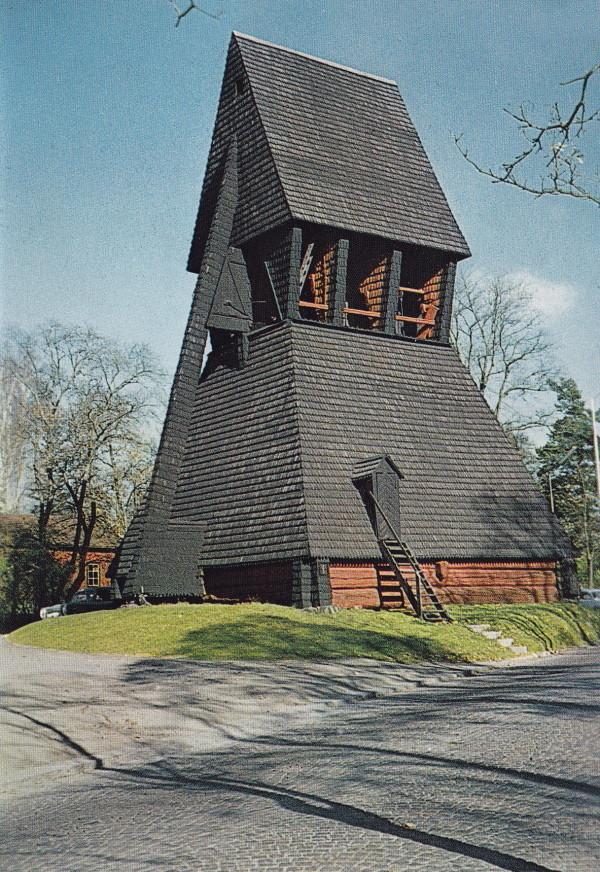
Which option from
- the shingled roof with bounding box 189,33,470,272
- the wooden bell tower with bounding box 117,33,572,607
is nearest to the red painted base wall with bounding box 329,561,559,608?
the wooden bell tower with bounding box 117,33,572,607

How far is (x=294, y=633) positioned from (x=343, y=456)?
6650 mm

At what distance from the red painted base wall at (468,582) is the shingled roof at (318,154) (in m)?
9.79

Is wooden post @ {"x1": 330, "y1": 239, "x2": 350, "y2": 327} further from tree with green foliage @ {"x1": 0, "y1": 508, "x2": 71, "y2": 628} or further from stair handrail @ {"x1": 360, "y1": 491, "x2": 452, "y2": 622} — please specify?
tree with green foliage @ {"x1": 0, "y1": 508, "x2": 71, "y2": 628}

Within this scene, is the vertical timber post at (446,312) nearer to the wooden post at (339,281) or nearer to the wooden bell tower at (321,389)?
the wooden bell tower at (321,389)

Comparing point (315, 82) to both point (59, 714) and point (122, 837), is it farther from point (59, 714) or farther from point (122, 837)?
point (122, 837)

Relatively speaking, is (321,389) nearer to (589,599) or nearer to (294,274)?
(294,274)

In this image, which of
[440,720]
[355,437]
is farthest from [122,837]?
[355,437]

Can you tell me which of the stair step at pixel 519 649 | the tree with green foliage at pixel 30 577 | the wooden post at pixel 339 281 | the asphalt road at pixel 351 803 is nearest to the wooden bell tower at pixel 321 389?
the wooden post at pixel 339 281

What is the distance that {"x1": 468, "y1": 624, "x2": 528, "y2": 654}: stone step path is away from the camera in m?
17.8

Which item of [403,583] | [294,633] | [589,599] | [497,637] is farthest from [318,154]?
[589,599]

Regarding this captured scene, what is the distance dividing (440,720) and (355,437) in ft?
44.5

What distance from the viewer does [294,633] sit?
1627 cm

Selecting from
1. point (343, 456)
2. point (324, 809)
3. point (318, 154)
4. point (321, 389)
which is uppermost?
point (318, 154)

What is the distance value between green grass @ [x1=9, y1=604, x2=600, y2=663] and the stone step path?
0.24m
